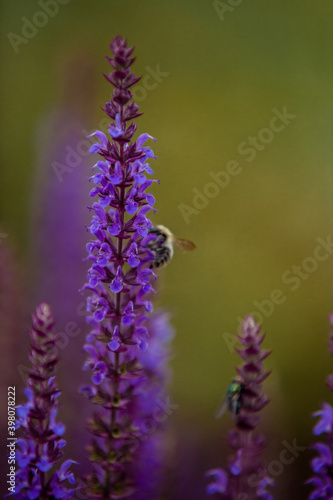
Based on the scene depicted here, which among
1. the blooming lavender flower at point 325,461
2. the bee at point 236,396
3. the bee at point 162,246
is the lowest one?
the blooming lavender flower at point 325,461

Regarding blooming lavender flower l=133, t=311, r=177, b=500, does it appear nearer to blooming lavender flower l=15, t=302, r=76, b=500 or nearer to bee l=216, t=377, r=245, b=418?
bee l=216, t=377, r=245, b=418

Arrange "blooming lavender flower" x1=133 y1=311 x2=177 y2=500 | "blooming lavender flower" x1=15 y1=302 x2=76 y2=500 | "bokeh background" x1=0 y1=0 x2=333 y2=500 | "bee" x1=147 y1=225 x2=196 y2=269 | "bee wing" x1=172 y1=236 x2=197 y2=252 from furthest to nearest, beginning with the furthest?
"bokeh background" x1=0 y1=0 x2=333 y2=500 → "bee wing" x1=172 y1=236 x2=197 y2=252 → "bee" x1=147 y1=225 x2=196 y2=269 → "blooming lavender flower" x1=133 y1=311 x2=177 y2=500 → "blooming lavender flower" x1=15 y1=302 x2=76 y2=500

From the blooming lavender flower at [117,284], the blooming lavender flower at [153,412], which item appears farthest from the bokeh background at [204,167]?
the blooming lavender flower at [117,284]

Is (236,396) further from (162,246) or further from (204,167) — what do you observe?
(204,167)

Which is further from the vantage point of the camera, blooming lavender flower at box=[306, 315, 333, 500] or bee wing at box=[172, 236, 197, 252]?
bee wing at box=[172, 236, 197, 252]

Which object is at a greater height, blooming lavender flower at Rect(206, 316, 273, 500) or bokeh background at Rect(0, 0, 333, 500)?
bokeh background at Rect(0, 0, 333, 500)

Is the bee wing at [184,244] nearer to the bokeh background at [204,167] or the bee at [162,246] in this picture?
the bee at [162,246]

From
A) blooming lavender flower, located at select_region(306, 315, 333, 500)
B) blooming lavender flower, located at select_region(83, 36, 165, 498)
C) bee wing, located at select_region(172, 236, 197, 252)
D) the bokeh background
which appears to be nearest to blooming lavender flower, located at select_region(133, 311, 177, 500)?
blooming lavender flower, located at select_region(83, 36, 165, 498)
